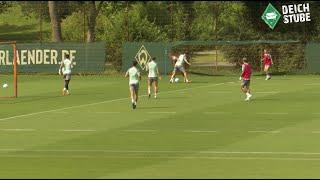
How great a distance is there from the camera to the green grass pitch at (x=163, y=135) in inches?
536

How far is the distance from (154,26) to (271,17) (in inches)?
312

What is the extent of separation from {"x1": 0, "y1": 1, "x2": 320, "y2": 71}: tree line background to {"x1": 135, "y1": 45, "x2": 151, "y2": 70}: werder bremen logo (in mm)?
982

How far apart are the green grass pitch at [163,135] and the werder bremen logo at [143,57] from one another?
18.0 meters

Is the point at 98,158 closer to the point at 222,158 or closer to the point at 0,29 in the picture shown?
the point at 222,158

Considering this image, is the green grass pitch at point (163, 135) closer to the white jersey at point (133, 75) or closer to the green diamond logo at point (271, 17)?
the white jersey at point (133, 75)

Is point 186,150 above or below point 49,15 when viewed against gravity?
below

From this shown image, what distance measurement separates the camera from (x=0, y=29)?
7.78 m

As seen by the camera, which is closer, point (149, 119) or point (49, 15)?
point (49, 15)

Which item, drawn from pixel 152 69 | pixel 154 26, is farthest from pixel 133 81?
pixel 154 26

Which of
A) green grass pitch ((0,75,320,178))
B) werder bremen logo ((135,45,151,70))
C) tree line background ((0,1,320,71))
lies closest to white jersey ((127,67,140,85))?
green grass pitch ((0,75,320,178))

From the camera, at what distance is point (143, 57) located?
56.6 meters

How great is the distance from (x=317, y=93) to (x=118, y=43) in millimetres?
24291

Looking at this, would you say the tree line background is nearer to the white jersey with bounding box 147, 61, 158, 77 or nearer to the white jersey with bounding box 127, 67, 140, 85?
the white jersey with bounding box 147, 61, 158, 77

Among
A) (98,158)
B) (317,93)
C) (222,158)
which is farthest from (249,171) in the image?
(317,93)
